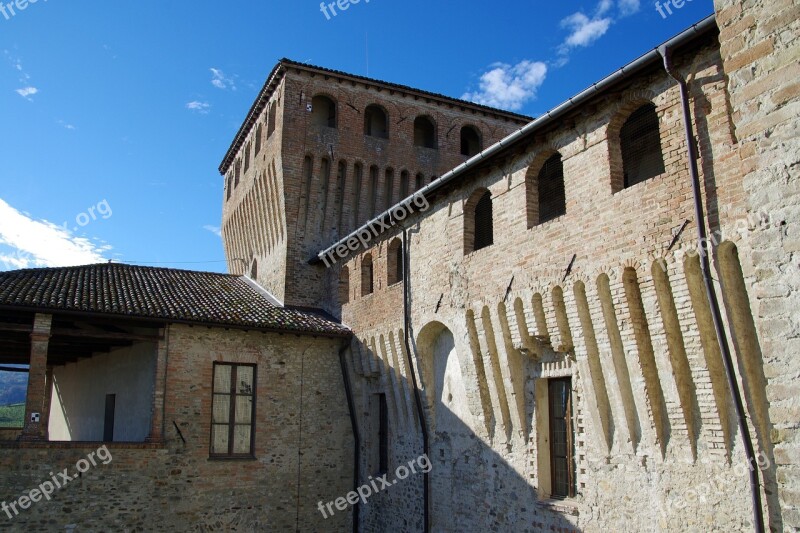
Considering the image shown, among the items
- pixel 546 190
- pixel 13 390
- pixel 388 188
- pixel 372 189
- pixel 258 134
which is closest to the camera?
pixel 546 190

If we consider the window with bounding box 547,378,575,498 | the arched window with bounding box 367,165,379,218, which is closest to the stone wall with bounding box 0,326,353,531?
the arched window with bounding box 367,165,379,218

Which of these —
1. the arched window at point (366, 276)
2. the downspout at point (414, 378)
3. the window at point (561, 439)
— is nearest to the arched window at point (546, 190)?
the window at point (561, 439)

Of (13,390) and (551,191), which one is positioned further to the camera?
(13,390)

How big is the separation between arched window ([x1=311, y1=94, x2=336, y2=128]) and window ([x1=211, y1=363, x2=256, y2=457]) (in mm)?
8302

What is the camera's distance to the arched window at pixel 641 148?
428 inches

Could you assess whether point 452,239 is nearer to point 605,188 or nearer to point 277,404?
point 605,188

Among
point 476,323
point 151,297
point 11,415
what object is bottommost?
point 11,415

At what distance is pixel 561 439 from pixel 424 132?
13.5 meters

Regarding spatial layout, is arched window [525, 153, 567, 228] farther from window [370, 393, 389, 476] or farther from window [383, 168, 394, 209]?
window [383, 168, 394, 209]

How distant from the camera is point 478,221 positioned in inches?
541

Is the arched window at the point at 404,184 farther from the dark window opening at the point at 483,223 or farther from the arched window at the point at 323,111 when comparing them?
the dark window opening at the point at 483,223

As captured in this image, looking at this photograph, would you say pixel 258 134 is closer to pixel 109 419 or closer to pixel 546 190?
pixel 109 419

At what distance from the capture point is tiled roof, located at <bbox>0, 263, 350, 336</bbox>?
45.6ft

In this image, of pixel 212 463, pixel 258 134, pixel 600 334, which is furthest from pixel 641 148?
pixel 258 134
